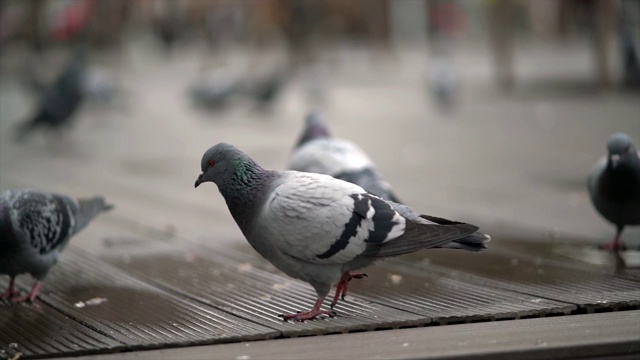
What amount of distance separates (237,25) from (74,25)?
1384 cm

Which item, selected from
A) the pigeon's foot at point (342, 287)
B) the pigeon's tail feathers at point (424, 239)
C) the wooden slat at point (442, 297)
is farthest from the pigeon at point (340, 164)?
the pigeon's tail feathers at point (424, 239)

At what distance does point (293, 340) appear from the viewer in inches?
170

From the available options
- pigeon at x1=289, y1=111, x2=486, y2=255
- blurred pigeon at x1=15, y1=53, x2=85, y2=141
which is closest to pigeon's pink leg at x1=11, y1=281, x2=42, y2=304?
pigeon at x1=289, y1=111, x2=486, y2=255

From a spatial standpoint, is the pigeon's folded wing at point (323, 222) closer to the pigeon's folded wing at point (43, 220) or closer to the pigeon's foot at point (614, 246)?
the pigeon's folded wing at point (43, 220)

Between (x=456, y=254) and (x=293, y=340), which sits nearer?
(x=293, y=340)

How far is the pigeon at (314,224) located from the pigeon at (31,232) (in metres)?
1.06

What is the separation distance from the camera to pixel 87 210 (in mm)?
5840

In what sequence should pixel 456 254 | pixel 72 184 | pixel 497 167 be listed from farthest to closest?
pixel 497 167
pixel 72 184
pixel 456 254

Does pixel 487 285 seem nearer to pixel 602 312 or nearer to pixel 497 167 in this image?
pixel 602 312

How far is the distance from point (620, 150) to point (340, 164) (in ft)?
5.57

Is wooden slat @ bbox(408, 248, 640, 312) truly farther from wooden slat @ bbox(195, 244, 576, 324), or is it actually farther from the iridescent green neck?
the iridescent green neck

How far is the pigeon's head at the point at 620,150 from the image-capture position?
229 inches

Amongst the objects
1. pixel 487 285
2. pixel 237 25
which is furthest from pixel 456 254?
pixel 237 25

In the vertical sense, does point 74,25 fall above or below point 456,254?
above
